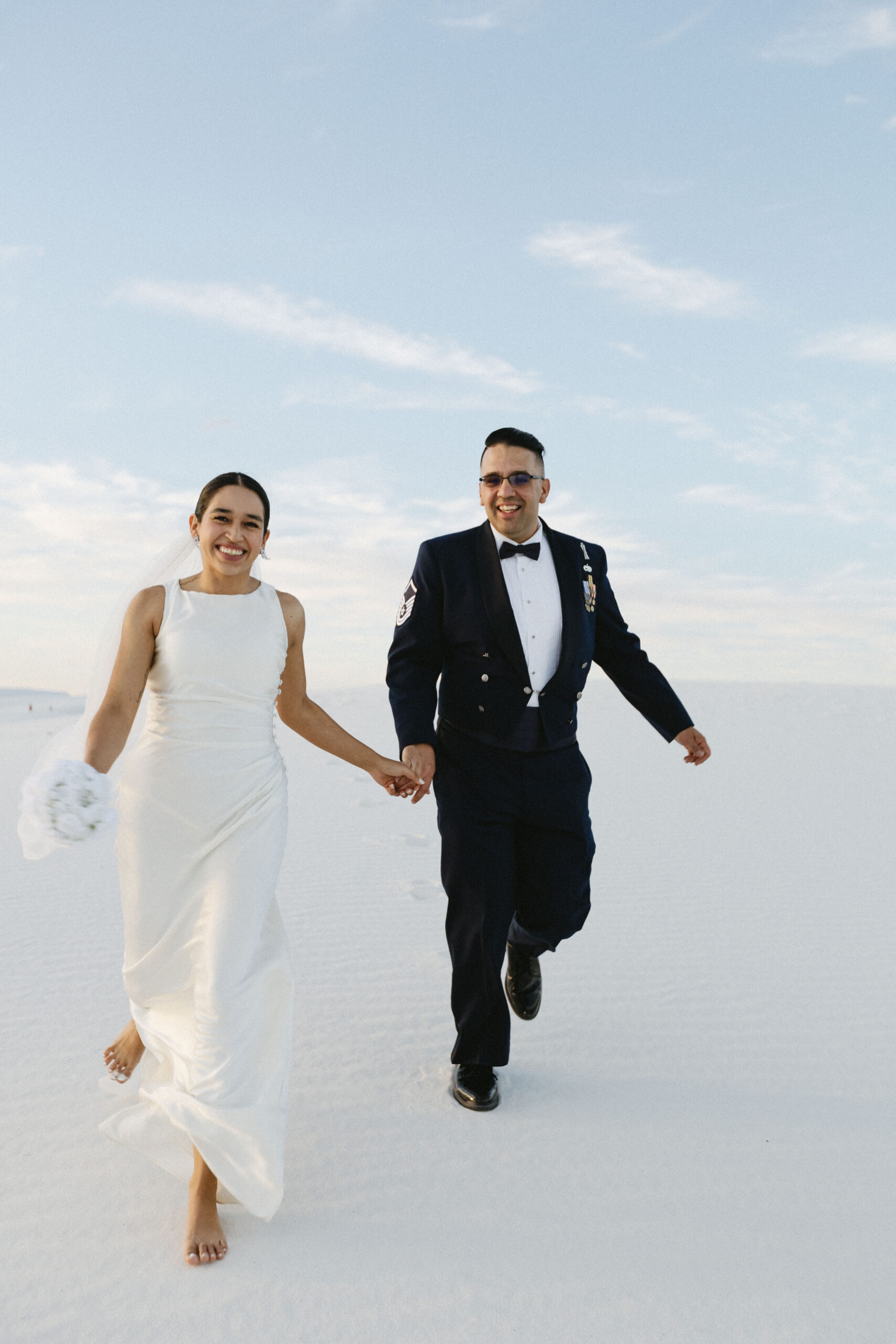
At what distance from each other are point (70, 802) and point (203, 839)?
385 mm

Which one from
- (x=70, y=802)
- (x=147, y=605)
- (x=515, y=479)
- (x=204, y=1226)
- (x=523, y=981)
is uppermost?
(x=515, y=479)

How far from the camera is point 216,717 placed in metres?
3.00

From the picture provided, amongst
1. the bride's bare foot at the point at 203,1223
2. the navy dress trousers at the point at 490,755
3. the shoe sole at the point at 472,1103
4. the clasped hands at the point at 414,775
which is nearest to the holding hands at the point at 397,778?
the clasped hands at the point at 414,775

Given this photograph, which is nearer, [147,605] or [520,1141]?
[147,605]

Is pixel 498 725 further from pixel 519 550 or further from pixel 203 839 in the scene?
pixel 203 839

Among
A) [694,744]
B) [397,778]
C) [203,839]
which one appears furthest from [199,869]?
[694,744]

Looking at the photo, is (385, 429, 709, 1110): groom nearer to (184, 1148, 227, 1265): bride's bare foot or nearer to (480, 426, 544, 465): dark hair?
(480, 426, 544, 465): dark hair

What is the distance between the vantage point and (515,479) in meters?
3.79

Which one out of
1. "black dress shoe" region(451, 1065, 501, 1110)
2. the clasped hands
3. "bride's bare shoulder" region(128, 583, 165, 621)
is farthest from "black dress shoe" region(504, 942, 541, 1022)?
"bride's bare shoulder" region(128, 583, 165, 621)

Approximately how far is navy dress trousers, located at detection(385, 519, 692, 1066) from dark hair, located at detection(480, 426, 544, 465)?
34cm

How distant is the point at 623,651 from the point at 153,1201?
2.68 metres

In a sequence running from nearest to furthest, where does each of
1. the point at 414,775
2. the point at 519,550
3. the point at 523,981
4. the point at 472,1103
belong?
the point at 472,1103, the point at 414,775, the point at 519,550, the point at 523,981

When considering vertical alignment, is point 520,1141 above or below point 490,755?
below

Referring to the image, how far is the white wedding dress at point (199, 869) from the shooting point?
2889 mm
